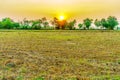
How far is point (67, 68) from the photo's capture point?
972cm

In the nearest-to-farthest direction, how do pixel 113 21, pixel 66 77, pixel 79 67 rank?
pixel 66 77
pixel 79 67
pixel 113 21

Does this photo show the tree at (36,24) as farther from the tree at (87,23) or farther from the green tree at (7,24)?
the tree at (87,23)

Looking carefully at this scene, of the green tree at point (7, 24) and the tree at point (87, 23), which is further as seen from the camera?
the tree at point (87, 23)

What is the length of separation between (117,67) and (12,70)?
4.02 m

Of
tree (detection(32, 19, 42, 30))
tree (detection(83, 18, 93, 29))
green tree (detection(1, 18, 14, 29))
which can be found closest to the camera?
tree (detection(32, 19, 42, 30))

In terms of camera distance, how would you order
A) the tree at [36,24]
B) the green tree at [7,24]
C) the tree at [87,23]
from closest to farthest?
the tree at [36,24], the green tree at [7,24], the tree at [87,23]

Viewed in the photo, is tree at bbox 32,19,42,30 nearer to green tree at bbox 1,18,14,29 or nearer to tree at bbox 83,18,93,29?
green tree at bbox 1,18,14,29

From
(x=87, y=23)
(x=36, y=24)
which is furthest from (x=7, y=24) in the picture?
(x=87, y=23)

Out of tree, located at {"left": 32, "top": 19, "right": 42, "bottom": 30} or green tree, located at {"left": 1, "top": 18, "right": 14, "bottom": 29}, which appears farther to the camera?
green tree, located at {"left": 1, "top": 18, "right": 14, "bottom": 29}

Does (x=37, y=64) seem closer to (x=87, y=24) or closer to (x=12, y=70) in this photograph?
(x=12, y=70)

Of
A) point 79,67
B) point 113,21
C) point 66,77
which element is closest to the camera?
point 66,77

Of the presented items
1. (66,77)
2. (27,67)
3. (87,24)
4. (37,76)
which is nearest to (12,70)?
(27,67)

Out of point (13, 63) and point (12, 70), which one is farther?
point (13, 63)

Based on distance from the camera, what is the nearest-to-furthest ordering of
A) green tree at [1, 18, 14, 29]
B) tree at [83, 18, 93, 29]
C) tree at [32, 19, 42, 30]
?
1. tree at [32, 19, 42, 30]
2. green tree at [1, 18, 14, 29]
3. tree at [83, 18, 93, 29]
